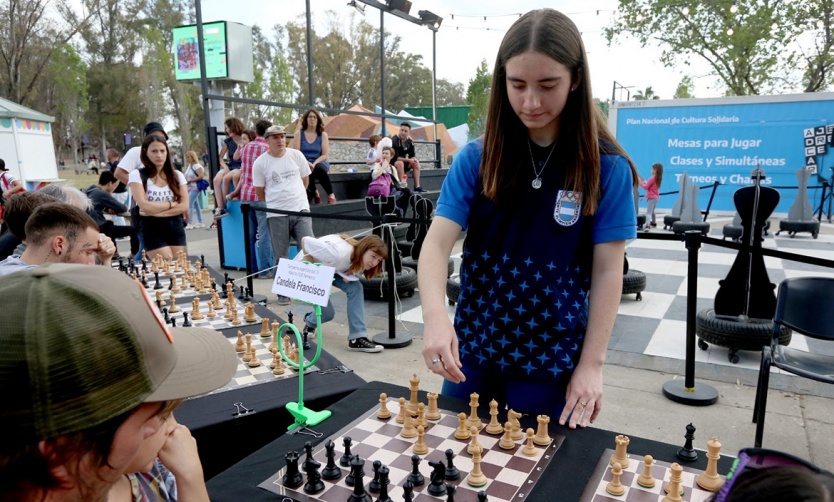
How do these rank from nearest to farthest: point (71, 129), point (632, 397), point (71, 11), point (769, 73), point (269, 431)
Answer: point (269, 431) < point (632, 397) < point (769, 73) < point (71, 11) < point (71, 129)

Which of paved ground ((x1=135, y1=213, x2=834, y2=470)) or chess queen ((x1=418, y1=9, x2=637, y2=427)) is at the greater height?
chess queen ((x1=418, y1=9, x2=637, y2=427))

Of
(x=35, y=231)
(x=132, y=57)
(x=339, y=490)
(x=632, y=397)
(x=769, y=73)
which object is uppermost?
(x=132, y=57)

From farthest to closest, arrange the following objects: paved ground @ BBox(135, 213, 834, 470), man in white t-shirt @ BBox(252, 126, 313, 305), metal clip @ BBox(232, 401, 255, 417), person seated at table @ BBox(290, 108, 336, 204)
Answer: person seated at table @ BBox(290, 108, 336, 204)
man in white t-shirt @ BBox(252, 126, 313, 305)
paved ground @ BBox(135, 213, 834, 470)
metal clip @ BBox(232, 401, 255, 417)

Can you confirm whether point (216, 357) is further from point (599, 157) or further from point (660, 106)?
point (660, 106)

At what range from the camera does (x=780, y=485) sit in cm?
57

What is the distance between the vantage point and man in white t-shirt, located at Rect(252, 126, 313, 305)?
18.5 ft

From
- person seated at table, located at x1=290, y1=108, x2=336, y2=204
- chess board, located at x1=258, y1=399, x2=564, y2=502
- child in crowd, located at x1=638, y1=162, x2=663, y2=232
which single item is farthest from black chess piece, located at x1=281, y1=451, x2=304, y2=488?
child in crowd, located at x1=638, y1=162, x2=663, y2=232

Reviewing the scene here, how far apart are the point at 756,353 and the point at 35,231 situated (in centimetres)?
473

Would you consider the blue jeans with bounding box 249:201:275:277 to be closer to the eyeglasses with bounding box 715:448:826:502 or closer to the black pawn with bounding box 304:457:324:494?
the black pawn with bounding box 304:457:324:494

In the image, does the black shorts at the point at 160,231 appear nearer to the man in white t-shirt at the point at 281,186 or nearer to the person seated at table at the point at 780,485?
the man in white t-shirt at the point at 281,186

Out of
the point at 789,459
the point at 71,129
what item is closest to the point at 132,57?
the point at 71,129

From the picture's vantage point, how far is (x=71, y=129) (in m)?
32.8

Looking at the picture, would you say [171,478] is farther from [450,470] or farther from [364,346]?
[364,346]

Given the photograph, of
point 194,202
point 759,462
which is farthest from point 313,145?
point 759,462
